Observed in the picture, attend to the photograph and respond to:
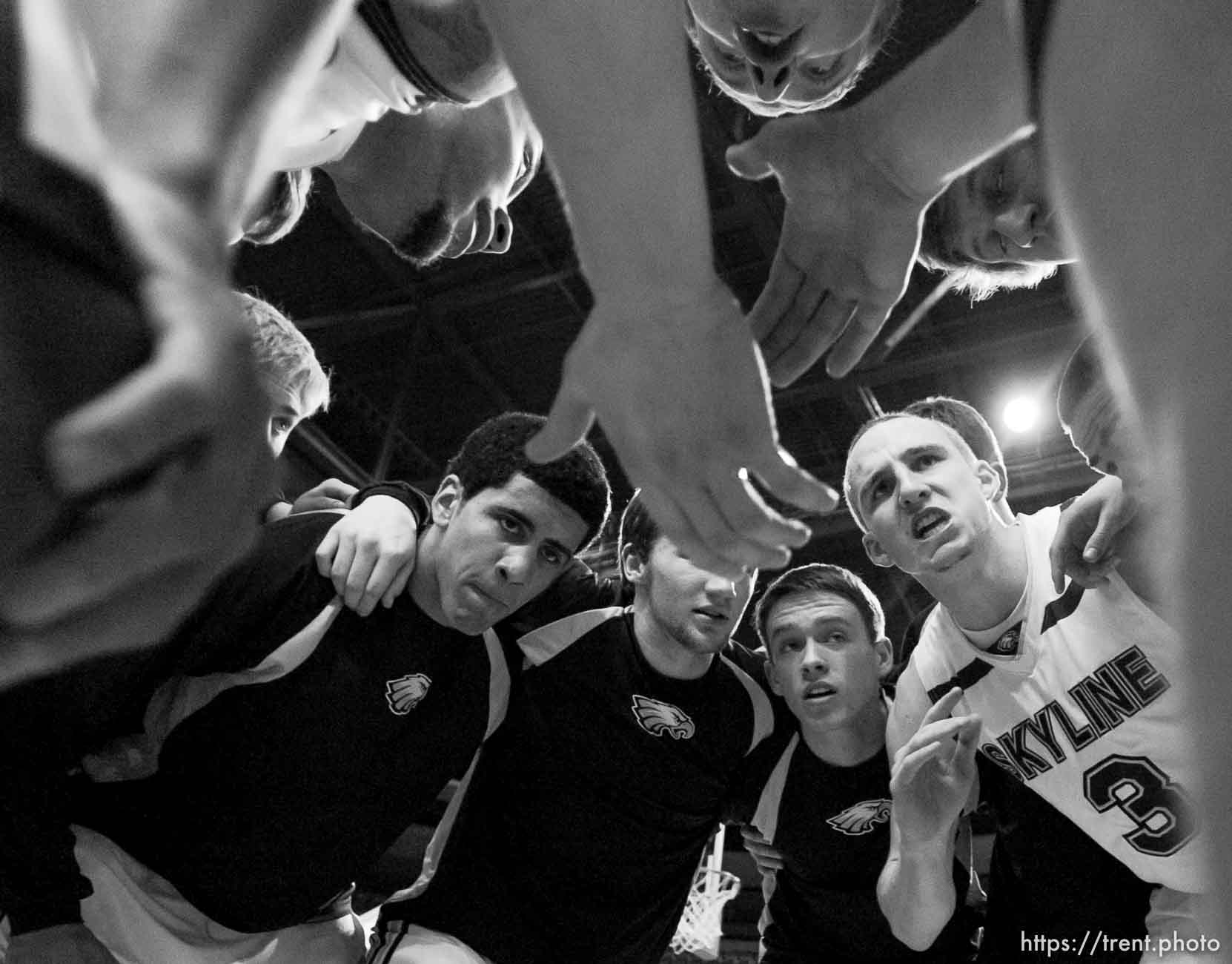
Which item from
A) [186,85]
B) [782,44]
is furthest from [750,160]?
[186,85]

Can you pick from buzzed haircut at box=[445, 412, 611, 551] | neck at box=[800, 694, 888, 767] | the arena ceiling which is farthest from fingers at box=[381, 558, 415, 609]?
the arena ceiling

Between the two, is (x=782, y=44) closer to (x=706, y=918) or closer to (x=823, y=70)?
(x=823, y=70)

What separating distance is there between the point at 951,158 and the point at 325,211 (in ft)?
19.6

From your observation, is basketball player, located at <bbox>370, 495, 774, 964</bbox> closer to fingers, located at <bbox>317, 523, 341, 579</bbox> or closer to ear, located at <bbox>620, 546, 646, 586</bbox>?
ear, located at <bbox>620, 546, 646, 586</bbox>

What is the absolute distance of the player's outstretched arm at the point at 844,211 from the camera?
3.43 ft

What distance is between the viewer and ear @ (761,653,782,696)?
2598mm

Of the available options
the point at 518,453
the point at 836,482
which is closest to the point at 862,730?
the point at 518,453

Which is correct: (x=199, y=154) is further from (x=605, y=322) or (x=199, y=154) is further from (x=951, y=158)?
(x=951, y=158)

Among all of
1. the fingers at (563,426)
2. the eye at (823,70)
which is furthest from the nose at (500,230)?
the fingers at (563,426)

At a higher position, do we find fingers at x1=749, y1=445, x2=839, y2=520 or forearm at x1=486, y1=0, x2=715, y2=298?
forearm at x1=486, y1=0, x2=715, y2=298

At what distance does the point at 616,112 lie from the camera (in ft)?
1.97

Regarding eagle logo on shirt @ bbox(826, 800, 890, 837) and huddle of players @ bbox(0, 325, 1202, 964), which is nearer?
huddle of players @ bbox(0, 325, 1202, 964)

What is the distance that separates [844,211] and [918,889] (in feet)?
5.12

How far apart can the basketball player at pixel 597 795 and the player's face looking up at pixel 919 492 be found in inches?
14.0
